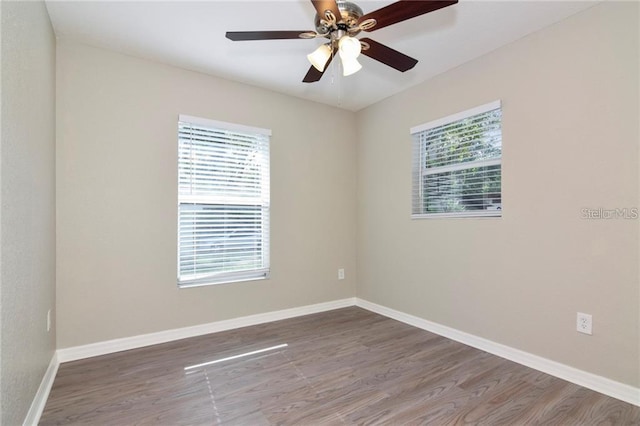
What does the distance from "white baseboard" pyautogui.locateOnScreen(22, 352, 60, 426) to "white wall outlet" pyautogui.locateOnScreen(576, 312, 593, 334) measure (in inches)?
128

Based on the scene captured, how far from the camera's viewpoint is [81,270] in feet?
8.16

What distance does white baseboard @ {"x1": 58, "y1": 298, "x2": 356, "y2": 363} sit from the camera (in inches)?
97.6

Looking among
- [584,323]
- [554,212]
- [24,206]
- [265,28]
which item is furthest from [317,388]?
[265,28]

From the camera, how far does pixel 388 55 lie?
1.95 meters

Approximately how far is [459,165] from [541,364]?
→ 5.52 feet

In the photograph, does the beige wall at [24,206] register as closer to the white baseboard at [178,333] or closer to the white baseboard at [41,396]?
the white baseboard at [41,396]

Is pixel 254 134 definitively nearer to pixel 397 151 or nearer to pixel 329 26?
pixel 397 151

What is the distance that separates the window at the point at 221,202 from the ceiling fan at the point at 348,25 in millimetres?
1448

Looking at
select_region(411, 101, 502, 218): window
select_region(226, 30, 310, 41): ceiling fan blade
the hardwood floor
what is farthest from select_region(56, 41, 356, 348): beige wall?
select_region(226, 30, 310, 41): ceiling fan blade

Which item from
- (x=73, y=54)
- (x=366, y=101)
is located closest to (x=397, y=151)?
(x=366, y=101)

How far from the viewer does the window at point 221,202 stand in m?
2.95

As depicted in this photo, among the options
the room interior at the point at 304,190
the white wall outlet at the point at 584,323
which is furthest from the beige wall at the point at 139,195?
the white wall outlet at the point at 584,323

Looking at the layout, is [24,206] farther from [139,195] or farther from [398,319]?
[398,319]

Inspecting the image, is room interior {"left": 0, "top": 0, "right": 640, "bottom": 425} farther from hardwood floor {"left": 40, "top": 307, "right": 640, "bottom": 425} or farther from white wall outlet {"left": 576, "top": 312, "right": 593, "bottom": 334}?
hardwood floor {"left": 40, "top": 307, "right": 640, "bottom": 425}
